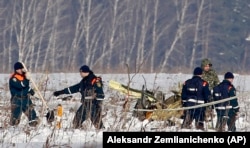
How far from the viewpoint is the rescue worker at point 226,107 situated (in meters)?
14.2

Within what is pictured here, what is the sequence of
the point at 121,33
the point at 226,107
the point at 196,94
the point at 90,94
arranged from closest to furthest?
the point at 90,94
the point at 226,107
the point at 196,94
the point at 121,33

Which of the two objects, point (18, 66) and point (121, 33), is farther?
point (121, 33)

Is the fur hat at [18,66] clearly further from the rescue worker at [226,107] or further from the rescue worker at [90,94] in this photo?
the rescue worker at [226,107]

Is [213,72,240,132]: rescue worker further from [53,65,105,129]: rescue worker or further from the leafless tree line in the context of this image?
the leafless tree line

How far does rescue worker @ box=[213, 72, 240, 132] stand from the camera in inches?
558

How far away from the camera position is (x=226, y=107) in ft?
47.7

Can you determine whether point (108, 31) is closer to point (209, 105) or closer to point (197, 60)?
point (197, 60)

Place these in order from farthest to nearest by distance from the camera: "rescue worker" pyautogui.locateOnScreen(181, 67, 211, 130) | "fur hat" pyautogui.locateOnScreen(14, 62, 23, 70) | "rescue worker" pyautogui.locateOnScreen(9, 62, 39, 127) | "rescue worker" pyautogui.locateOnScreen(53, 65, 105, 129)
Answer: "rescue worker" pyautogui.locateOnScreen(181, 67, 211, 130) → "fur hat" pyautogui.locateOnScreen(14, 62, 23, 70) → "rescue worker" pyautogui.locateOnScreen(9, 62, 39, 127) → "rescue worker" pyautogui.locateOnScreen(53, 65, 105, 129)

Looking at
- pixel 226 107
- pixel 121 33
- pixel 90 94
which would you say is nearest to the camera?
pixel 90 94

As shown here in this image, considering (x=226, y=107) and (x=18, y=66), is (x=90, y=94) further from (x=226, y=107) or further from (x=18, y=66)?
(x=226, y=107)

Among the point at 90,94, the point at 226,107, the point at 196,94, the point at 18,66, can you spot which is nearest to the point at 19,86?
the point at 18,66

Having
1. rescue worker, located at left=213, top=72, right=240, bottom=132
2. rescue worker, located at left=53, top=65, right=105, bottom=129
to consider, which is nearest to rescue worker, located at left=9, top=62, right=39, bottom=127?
rescue worker, located at left=53, top=65, right=105, bottom=129

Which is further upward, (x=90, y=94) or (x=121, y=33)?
(x=121, y=33)

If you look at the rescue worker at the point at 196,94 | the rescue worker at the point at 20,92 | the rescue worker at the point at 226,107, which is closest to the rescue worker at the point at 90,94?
the rescue worker at the point at 20,92
